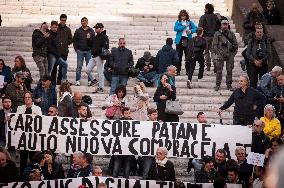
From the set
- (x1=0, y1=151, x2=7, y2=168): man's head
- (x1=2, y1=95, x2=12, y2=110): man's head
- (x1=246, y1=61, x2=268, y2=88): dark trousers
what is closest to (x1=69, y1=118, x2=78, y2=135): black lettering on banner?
(x1=2, y1=95, x2=12, y2=110): man's head

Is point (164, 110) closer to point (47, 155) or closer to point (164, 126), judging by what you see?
point (164, 126)

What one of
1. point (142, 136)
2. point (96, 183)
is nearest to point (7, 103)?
point (142, 136)

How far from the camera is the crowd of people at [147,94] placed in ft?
33.7

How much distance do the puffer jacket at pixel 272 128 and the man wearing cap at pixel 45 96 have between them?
146 inches

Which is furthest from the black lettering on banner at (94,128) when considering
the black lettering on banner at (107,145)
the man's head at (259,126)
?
the man's head at (259,126)

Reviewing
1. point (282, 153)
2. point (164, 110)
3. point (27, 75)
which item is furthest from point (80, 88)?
point (282, 153)

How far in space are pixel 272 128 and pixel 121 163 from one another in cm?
244

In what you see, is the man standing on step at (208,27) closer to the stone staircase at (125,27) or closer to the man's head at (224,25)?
the stone staircase at (125,27)

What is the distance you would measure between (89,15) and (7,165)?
1030 cm

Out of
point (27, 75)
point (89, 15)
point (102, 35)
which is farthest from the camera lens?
point (89, 15)

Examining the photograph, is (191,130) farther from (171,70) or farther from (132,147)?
(171,70)

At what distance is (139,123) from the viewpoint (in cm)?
1109

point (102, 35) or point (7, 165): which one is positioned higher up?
point (102, 35)

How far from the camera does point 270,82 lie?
1293cm
